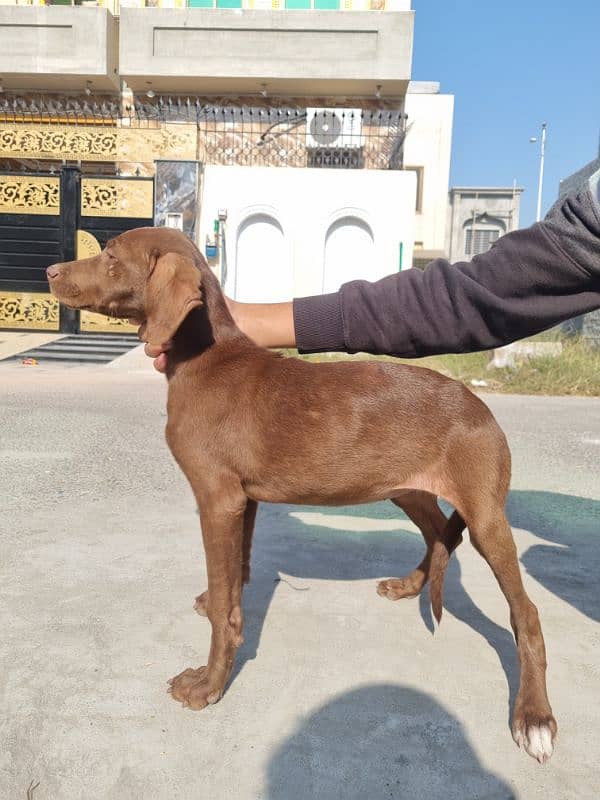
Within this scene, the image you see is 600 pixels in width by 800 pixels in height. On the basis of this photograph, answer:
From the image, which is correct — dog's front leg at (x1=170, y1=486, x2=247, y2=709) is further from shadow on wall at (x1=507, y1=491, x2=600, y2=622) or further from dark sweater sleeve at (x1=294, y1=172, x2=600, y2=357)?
shadow on wall at (x1=507, y1=491, x2=600, y2=622)

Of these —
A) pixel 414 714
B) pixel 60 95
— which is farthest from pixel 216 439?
pixel 60 95

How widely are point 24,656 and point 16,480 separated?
7.87 ft

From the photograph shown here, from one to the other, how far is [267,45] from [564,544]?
19238mm

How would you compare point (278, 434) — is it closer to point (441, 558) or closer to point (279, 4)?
point (441, 558)

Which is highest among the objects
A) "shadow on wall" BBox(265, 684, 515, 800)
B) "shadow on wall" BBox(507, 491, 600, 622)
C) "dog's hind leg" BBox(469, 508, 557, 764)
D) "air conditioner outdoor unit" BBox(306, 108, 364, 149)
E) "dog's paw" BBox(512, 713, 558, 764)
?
"air conditioner outdoor unit" BBox(306, 108, 364, 149)

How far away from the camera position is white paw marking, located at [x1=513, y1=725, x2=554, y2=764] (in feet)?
6.15

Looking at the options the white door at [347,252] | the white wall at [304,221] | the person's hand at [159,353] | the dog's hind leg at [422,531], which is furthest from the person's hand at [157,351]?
the white door at [347,252]

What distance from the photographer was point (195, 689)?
2.07m

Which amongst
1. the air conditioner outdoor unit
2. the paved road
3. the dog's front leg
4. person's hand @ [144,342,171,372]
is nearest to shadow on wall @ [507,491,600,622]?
the paved road

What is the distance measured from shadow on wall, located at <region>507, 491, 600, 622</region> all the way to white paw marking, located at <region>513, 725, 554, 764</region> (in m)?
0.96

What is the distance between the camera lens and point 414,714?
6.74ft

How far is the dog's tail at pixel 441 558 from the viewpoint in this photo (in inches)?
91.4

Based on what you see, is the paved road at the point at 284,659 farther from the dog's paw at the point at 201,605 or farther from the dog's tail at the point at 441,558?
the dog's tail at the point at 441,558

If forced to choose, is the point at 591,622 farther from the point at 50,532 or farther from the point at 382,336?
the point at 50,532
